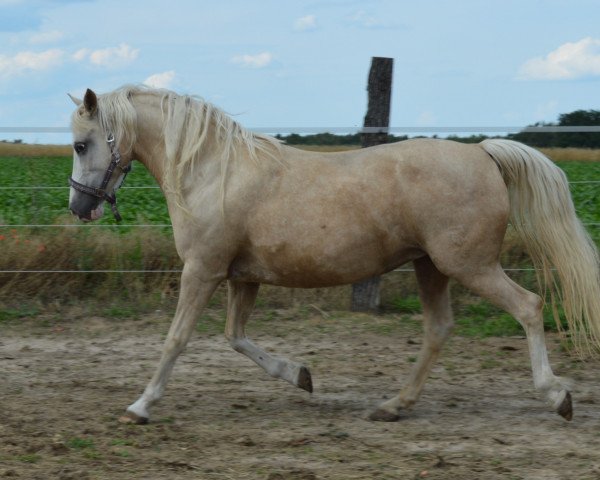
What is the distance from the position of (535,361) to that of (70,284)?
15.0 ft

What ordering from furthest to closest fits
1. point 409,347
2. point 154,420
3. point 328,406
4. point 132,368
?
point 409,347 → point 132,368 → point 328,406 → point 154,420

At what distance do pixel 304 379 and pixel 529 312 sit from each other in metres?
1.41

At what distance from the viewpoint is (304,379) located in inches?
221

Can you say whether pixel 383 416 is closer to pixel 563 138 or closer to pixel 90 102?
pixel 90 102

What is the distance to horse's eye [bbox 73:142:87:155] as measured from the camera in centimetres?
529

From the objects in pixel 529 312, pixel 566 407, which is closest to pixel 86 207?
pixel 529 312

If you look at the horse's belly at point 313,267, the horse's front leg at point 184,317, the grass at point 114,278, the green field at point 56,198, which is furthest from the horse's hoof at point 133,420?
the green field at point 56,198

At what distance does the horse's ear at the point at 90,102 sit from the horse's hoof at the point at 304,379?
1.90 meters

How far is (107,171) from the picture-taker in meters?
5.32

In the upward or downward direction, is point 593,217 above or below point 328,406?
above

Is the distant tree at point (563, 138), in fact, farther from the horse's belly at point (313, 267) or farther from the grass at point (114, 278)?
the horse's belly at point (313, 267)

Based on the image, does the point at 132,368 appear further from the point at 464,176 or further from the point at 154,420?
the point at 464,176

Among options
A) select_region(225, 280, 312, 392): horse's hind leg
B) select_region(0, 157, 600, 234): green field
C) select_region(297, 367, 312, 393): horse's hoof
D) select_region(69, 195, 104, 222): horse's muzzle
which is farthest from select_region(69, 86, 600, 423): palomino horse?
select_region(0, 157, 600, 234): green field

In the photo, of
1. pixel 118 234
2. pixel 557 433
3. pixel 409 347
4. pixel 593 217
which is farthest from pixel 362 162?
pixel 593 217
